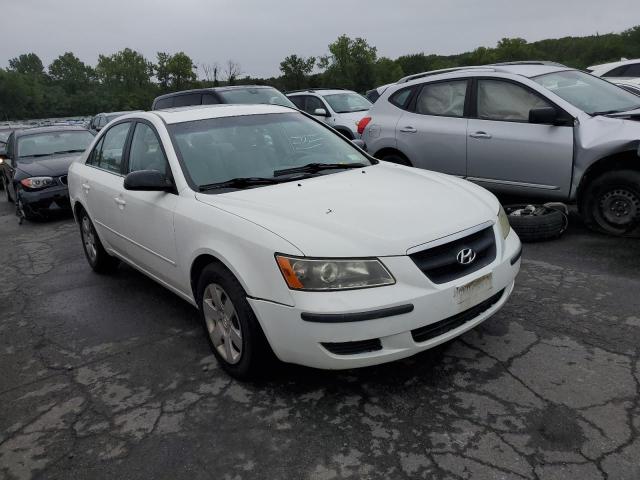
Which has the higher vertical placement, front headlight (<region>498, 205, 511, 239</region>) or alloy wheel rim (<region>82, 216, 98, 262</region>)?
front headlight (<region>498, 205, 511, 239</region>)

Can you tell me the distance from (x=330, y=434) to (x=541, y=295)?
2.22 meters

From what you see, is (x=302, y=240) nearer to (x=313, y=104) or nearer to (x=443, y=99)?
(x=443, y=99)

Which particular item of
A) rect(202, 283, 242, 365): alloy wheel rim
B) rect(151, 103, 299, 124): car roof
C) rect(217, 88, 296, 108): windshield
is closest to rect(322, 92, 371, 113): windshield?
rect(217, 88, 296, 108): windshield

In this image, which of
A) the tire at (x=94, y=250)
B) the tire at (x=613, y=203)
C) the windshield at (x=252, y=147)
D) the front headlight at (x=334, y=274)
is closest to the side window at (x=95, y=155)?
the tire at (x=94, y=250)

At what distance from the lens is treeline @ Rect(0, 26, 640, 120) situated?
187 ft

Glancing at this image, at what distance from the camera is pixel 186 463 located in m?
2.54

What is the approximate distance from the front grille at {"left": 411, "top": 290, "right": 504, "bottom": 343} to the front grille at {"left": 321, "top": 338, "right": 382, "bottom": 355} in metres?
0.20

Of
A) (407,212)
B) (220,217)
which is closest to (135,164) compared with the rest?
(220,217)

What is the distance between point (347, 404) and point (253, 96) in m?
8.74

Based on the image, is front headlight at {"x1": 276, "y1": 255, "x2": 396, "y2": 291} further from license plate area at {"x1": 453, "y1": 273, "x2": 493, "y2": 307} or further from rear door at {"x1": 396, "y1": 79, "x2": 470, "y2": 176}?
rear door at {"x1": 396, "y1": 79, "x2": 470, "y2": 176}

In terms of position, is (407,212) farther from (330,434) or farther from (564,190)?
(564,190)

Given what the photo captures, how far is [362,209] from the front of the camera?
305cm

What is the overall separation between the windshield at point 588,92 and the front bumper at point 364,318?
3.67 meters

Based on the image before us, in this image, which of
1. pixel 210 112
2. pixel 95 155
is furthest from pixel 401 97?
pixel 95 155
